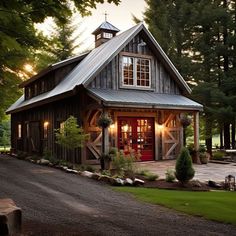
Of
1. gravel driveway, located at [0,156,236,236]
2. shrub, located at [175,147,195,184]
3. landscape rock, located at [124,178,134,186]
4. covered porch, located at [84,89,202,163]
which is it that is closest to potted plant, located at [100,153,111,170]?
covered porch, located at [84,89,202,163]

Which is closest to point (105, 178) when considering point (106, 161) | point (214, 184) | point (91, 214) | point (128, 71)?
point (106, 161)

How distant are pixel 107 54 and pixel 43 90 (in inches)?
270

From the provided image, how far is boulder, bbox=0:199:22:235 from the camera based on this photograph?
4996 mm

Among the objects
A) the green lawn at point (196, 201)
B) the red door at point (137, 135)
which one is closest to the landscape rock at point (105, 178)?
the green lawn at point (196, 201)

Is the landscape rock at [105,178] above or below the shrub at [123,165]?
below

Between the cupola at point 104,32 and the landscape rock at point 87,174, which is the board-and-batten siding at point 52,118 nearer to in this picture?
the landscape rock at point 87,174

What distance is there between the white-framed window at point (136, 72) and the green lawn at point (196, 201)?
365 inches

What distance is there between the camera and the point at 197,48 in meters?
24.1

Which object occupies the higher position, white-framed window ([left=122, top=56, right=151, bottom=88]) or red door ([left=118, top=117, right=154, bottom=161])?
white-framed window ([left=122, top=56, right=151, bottom=88])

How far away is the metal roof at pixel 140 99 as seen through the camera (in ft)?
50.4

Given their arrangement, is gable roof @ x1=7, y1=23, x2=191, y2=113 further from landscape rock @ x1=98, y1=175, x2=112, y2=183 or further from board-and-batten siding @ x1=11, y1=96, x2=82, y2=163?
landscape rock @ x1=98, y1=175, x2=112, y2=183

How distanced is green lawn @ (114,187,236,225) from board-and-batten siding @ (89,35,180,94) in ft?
27.3

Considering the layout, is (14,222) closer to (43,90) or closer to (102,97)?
(102,97)

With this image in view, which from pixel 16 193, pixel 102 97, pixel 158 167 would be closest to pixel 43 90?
pixel 102 97
